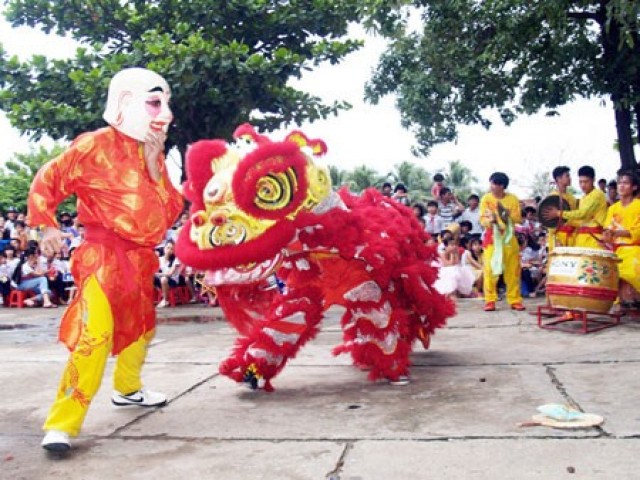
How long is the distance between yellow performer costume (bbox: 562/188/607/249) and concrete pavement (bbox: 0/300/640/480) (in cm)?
116

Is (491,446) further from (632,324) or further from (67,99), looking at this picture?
(67,99)

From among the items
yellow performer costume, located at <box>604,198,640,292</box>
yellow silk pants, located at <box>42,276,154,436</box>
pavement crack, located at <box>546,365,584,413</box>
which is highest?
yellow performer costume, located at <box>604,198,640,292</box>

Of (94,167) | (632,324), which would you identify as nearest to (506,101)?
(632,324)

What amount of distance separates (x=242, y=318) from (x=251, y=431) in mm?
984

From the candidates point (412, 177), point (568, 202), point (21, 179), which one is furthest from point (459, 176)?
point (568, 202)

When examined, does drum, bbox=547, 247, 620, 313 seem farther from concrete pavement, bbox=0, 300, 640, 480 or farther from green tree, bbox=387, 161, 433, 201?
green tree, bbox=387, 161, 433, 201

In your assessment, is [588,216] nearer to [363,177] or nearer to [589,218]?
[589,218]

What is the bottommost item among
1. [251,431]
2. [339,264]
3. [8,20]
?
[251,431]

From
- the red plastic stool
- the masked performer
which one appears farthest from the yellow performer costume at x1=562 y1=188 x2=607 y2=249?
the red plastic stool

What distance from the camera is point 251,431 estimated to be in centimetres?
350

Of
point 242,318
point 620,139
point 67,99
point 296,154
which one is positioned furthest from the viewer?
point 67,99

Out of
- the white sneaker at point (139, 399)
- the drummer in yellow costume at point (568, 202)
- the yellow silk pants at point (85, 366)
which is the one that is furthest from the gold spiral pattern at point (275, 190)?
the drummer in yellow costume at point (568, 202)

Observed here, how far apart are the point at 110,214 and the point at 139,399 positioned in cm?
108

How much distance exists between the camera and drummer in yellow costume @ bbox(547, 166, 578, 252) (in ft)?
23.2
